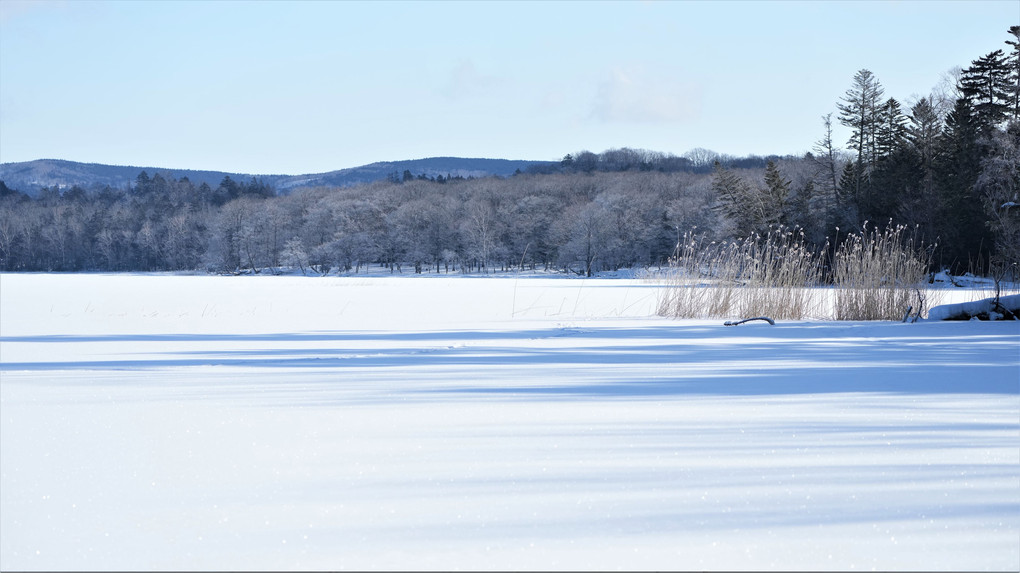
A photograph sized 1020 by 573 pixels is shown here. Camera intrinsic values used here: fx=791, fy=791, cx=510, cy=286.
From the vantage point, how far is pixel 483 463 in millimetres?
2420

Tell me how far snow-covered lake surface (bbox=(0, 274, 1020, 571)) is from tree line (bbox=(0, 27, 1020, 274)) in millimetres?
20243

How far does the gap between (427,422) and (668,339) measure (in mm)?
4259

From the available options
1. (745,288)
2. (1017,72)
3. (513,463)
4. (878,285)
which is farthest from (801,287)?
(1017,72)

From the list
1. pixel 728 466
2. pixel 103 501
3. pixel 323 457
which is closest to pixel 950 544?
pixel 728 466

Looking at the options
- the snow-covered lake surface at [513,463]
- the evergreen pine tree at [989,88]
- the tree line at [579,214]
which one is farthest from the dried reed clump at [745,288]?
the evergreen pine tree at [989,88]

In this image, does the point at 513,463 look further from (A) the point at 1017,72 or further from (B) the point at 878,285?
(A) the point at 1017,72

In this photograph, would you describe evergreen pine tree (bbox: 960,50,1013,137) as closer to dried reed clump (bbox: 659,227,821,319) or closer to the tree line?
the tree line

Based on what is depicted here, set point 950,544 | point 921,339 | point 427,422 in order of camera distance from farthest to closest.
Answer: point 921,339 < point 427,422 < point 950,544

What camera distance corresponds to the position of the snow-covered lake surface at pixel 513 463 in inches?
67.4

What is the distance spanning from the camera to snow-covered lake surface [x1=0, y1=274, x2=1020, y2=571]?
1.71 metres

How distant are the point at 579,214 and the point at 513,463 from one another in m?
58.5

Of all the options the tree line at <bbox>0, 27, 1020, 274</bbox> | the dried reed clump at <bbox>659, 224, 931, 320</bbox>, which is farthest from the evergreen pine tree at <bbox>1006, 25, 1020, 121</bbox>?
the dried reed clump at <bbox>659, 224, 931, 320</bbox>

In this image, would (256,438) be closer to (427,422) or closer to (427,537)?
(427,422)

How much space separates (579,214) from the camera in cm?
6038
